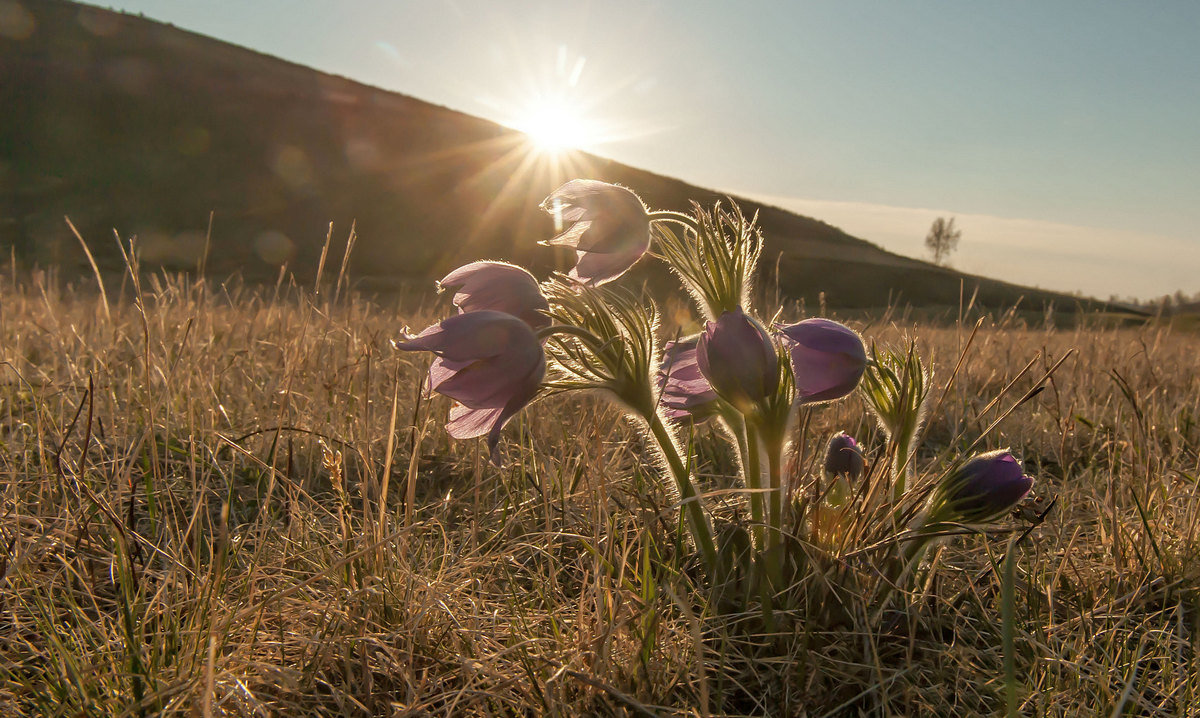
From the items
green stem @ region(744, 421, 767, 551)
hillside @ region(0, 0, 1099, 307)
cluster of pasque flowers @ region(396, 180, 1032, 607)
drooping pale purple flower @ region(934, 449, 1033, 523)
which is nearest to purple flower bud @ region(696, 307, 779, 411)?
cluster of pasque flowers @ region(396, 180, 1032, 607)

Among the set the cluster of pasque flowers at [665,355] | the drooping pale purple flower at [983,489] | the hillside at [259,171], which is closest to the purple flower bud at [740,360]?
the cluster of pasque flowers at [665,355]

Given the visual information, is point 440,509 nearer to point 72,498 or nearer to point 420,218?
point 72,498

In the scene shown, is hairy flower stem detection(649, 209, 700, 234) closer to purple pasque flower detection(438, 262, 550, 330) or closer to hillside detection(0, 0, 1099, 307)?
purple pasque flower detection(438, 262, 550, 330)

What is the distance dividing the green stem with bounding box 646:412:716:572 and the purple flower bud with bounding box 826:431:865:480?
0.74 feet

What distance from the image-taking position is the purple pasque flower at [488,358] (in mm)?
758

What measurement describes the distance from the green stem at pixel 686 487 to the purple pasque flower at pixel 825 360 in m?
0.17

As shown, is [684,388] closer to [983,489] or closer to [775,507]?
[775,507]

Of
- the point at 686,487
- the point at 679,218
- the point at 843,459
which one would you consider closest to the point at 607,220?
the point at 679,218

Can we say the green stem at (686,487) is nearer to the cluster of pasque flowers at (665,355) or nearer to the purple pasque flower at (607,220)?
the cluster of pasque flowers at (665,355)

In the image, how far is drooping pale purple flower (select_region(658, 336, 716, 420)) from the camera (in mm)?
945

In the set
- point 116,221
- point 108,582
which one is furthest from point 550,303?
point 116,221

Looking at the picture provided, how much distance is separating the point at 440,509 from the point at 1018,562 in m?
0.94

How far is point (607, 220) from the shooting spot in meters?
0.91

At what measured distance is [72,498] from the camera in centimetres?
123
